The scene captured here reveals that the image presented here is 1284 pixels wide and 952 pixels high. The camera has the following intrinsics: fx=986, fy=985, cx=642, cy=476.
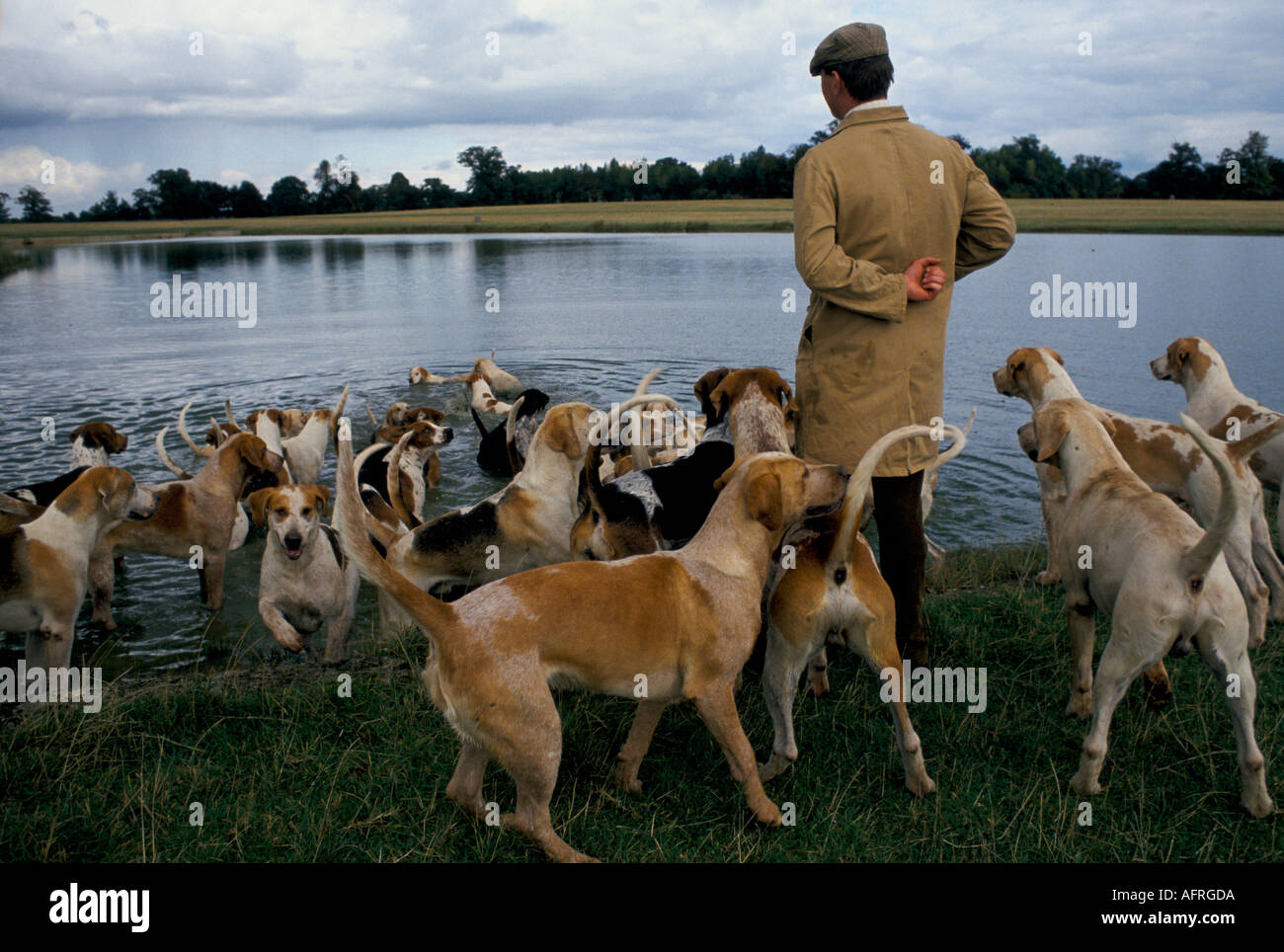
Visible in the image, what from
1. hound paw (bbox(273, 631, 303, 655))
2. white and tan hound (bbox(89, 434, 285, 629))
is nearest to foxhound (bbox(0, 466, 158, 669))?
white and tan hound (bbox(89, 434, 285, 629))

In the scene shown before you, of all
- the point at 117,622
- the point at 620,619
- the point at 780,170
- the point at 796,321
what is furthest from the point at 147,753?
the point at 780,170

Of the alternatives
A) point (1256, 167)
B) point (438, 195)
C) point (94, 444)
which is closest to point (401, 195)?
point (438, 195)

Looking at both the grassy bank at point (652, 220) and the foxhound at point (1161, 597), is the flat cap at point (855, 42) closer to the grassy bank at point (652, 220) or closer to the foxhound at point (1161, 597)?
the foxhound at point (1161, 597)

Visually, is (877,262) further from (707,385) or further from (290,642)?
(290,642)

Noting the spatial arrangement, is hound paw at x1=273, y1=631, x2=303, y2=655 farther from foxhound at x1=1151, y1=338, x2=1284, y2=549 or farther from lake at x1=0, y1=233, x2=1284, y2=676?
foxhound at x1=1151, y1=338, x2=1284, y2=549

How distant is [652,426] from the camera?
7.91 m

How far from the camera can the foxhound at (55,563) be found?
5.44 m

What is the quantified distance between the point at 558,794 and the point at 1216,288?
820 inches

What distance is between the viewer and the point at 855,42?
4.32 meters

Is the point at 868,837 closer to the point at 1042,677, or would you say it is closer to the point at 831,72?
the point at 1042,677

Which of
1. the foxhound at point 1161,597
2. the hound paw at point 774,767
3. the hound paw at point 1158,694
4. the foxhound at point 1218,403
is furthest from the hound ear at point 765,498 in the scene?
the foxhound at point 1218,403

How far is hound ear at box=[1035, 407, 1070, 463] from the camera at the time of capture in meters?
4.80

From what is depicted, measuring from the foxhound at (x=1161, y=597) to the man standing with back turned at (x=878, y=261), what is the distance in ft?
2.70

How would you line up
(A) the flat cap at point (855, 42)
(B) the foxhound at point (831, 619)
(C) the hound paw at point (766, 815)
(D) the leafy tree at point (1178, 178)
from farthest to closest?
(D) the leafy tree at point (1178, 178), (A) the flat cap at point (855, 42), (B) the foxhound at point (831, 619), (C) the hound paw at point (766, 815)
